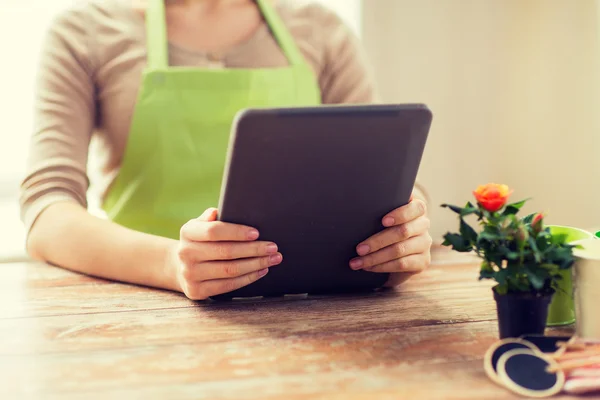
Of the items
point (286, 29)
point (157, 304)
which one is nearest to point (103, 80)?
point (286, 29)

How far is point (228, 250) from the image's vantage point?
2.56ft

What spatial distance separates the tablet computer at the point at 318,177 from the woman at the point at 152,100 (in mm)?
164

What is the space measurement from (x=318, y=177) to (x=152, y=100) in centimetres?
56

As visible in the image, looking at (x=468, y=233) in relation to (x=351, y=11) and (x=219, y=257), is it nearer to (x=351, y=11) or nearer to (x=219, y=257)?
(x=219, y=257)

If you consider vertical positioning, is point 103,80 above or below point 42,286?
above

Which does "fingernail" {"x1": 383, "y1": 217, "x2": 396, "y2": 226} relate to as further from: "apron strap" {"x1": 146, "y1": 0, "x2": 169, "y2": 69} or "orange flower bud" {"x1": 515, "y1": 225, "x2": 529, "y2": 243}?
"apron strap" {"x1": 146, "y1": 0, "x2": 169, "y2": 69}

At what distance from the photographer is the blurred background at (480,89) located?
1699 millimetres

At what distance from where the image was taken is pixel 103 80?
1.21 meters

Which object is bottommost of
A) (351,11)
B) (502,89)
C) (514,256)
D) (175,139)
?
(514,256)

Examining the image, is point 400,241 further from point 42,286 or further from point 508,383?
point 42,286

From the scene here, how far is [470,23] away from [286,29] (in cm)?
66

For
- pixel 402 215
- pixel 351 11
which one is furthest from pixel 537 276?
pixel 351 11

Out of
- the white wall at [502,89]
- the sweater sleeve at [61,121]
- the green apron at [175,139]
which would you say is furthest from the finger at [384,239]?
the white wall at [502,89]

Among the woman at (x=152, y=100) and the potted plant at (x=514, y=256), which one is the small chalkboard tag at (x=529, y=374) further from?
the woman at (x=152, y=100)
